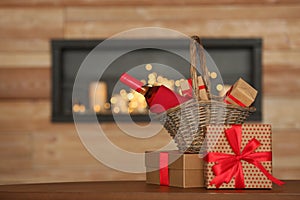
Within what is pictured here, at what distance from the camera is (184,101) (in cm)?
146

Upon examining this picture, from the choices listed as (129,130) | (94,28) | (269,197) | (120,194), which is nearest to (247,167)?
(269,197)

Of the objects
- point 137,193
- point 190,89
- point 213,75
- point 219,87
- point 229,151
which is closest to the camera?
point 137,193

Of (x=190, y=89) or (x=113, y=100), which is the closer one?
(x=190, y=89)

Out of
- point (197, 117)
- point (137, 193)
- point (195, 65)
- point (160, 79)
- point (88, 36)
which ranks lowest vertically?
point (137, 193)

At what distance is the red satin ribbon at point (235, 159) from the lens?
1355 millimetres

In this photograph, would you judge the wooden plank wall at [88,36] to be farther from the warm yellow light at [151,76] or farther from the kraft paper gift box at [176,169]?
the kraft paper gift box at [176,169]

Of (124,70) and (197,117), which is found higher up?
(124,70)

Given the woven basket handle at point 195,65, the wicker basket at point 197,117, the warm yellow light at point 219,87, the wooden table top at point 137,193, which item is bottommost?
the wooden table top at point 137,193

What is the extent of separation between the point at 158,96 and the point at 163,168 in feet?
0.63

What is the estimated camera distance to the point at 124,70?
11.7 ft

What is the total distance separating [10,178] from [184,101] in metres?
2.27

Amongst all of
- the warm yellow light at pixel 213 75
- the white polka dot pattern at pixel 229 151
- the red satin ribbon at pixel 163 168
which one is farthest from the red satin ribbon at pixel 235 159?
the warm yellow light at pixel 213 75

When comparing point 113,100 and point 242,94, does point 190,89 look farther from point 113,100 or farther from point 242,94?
point 113,100

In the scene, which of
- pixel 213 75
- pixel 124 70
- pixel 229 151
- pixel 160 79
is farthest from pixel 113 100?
pixel 229 151
